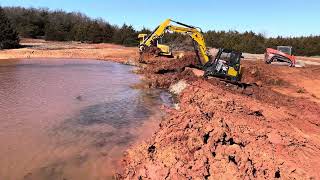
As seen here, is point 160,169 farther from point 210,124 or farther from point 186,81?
point 186,81

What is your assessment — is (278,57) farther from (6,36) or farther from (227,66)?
(6,36)

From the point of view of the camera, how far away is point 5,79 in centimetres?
2425

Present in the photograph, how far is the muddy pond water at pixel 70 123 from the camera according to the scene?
32.8 ft

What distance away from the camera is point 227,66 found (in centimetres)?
2081

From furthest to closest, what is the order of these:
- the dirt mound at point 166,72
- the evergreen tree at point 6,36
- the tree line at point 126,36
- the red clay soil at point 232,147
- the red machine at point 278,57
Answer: the tree line at point 126,36 < the evergreen tree at point 6,36 < the red machine at point 278,57 < the dirt mound at point 166,72 < the red clay soil at point 232,147

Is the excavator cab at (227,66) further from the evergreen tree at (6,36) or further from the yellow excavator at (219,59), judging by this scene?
the evergreen tree at (6,36)

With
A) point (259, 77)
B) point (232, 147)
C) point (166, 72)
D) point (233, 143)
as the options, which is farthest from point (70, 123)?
point (259, 77)

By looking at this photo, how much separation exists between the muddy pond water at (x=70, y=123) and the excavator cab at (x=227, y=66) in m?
3.19

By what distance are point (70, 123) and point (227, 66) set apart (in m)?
10.00

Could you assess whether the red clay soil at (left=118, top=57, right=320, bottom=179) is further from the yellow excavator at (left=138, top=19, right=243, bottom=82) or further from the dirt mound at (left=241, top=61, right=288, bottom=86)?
the dirt mound at (left=241, top=61, right=288, bottom=86)

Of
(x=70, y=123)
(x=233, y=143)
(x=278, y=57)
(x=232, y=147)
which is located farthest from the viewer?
(x=278, y=57)

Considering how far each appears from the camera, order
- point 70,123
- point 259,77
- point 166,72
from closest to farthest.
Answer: point 70,123
point 259,77
point 166,72

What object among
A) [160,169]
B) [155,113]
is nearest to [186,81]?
[155,113]

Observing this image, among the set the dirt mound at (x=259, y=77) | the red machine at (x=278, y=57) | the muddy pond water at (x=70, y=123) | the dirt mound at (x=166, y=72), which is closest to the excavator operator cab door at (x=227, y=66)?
the dirt mound at (x=166, y=72)
